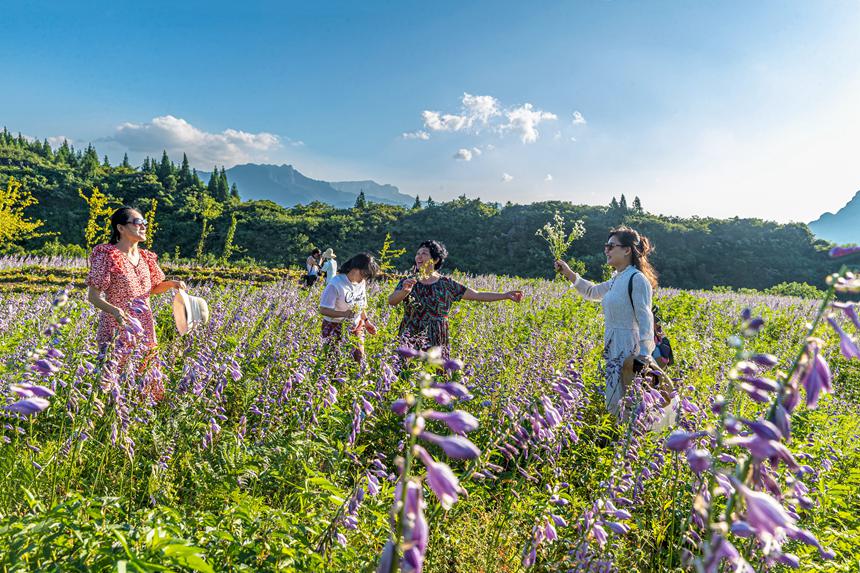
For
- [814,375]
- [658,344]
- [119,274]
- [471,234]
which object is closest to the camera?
[814,375]

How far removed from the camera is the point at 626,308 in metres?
4.55

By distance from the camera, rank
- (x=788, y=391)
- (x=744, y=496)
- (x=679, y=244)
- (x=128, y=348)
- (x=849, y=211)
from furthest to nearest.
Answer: (x=849, y=211)
(x=679, y=244)
(x=128, y=348)
(x=788, y=391)
(x=744, y=496)

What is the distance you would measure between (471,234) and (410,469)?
45.1 meters

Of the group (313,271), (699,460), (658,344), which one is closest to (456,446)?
(699,460)

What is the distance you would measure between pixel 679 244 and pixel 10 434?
47.7 metres

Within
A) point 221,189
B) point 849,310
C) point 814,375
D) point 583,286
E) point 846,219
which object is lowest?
point 583,286

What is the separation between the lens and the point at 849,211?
173000mm

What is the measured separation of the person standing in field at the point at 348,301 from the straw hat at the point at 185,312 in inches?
56.7

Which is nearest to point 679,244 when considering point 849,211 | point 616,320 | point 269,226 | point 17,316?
point 269,226

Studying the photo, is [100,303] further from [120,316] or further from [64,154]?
[64,154]

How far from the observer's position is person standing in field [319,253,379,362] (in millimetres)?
5617

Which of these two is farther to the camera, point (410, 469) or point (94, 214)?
point (94, 214)

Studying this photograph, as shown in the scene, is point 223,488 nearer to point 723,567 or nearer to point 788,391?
point 723,567

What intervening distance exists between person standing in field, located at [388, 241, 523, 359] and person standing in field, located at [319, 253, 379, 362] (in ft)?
1.66
